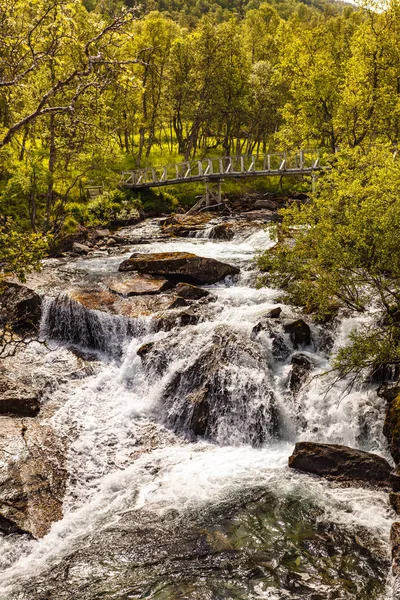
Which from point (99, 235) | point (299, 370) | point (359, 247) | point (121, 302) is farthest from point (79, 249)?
point (359, 247)

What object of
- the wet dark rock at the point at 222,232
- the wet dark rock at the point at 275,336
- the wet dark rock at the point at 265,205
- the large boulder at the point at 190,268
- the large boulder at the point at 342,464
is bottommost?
the large boulder at the point at 342,464

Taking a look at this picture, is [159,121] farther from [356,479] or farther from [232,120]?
[356,479]

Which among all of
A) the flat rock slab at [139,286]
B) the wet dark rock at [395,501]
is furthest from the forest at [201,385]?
the flat rock slab at [139,286]

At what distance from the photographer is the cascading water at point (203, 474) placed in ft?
30.0

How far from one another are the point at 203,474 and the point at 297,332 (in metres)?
6.85

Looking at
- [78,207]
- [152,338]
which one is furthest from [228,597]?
[78,207]

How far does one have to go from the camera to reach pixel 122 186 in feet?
144

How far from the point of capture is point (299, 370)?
16469mm

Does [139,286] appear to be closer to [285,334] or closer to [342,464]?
[285,334]

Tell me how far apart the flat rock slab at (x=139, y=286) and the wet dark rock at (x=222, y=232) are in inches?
405

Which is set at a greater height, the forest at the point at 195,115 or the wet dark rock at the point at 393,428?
the forest at the point at 195,115

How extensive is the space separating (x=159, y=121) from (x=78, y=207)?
18602 millimetres

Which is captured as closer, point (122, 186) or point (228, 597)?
point (228, 597)

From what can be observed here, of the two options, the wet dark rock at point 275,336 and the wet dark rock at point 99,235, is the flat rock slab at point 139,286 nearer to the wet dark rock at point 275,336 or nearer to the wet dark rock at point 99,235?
the wet dark rock at point 275,336
